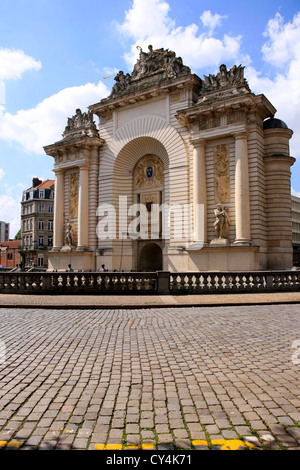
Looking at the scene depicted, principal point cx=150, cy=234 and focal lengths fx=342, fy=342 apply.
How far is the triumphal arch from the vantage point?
2328cm

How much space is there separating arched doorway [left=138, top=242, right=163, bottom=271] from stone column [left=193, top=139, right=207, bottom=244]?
6772mm

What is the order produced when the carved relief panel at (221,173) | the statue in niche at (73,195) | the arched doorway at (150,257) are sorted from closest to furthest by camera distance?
the carved relief panel at (221,173) < the arched doorway at (150,257) < the statue in niche at (73,195)

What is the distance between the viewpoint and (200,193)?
2444 cm

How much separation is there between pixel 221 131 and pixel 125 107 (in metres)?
10.4

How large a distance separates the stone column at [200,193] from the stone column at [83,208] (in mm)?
10854

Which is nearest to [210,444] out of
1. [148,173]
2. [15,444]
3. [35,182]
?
[15,444]

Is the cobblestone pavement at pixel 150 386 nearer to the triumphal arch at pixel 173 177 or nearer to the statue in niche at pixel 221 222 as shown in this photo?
the statue in niche at pixel 221 222

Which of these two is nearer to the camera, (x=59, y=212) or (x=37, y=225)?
(x=59, y=212)

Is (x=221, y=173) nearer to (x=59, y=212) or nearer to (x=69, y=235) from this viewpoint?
(x=69, y=235)

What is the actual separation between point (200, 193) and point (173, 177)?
315 centimetres

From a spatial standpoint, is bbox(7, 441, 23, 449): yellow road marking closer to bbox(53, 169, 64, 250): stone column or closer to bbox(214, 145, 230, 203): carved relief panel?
bbox(214, 145, 230, 203): carved relief panel

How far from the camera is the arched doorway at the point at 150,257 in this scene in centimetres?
3036

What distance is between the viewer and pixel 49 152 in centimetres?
3372

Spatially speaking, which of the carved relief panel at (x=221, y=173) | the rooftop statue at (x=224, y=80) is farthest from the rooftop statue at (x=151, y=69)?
the carved relief panel at (x=221, y=173)
